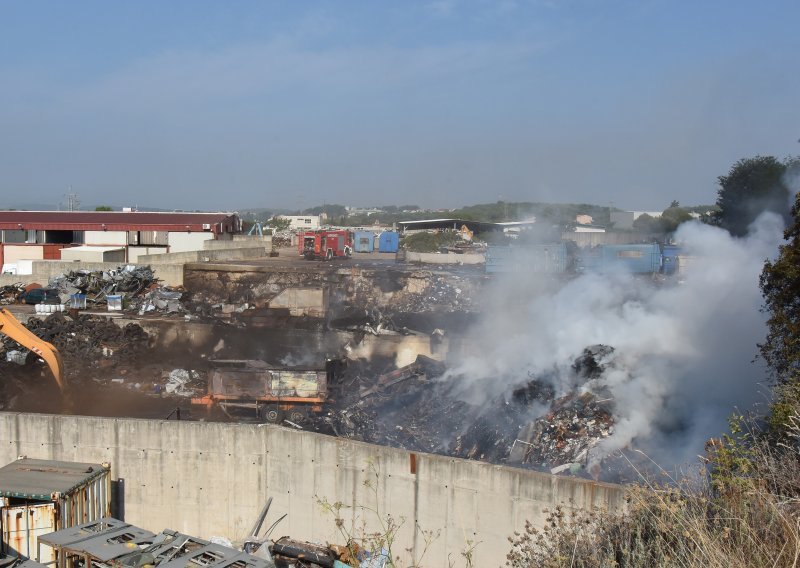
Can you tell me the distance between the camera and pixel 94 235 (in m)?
30.5

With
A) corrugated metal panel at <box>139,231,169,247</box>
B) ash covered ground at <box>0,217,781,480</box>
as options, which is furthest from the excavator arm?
corrugated metal panel at <box>139,231,169,247</box>

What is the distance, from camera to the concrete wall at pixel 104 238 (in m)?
30.3

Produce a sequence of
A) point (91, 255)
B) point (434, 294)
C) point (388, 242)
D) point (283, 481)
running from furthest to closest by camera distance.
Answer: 1. point (388, 242)
2. point (91, 255)
3. point (434, 294)
4. point (283, 481)

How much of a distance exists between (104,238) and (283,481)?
24.4 metres

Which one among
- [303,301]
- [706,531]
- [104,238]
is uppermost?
[104,238]

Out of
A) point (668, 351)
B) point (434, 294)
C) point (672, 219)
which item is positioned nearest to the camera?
point (668, 351)

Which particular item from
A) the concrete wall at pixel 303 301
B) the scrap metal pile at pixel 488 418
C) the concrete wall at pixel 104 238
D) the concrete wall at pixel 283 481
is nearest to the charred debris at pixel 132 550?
the concrete wall at pixel 283 481

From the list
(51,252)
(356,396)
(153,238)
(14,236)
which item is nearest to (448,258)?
(153,238)

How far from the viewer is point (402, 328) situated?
20250 mm

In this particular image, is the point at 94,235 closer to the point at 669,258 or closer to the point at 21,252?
the point at 21,252

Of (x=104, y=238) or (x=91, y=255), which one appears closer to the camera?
(x=91, y=255)

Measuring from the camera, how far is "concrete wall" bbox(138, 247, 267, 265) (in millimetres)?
25859

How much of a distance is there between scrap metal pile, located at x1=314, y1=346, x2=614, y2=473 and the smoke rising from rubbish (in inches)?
9.0

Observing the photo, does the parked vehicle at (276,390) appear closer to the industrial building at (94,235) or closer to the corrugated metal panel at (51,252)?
the industrial building at (94,235)
